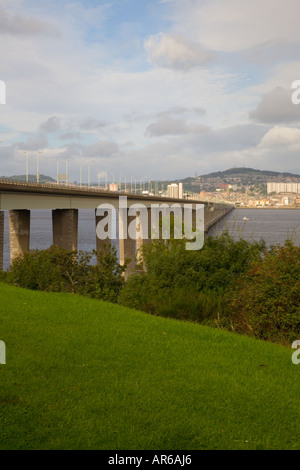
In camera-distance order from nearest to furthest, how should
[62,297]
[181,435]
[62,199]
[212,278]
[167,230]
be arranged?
[181,435] → [62,297] → [212,278] → [167,230] → [62,199]

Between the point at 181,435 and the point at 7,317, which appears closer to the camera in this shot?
the point at 181,435

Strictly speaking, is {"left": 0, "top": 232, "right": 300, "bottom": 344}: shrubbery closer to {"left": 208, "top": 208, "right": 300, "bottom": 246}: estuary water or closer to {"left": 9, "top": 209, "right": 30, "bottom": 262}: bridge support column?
{"left": 208, "top": 208, "right": 300, "bottom": 246}: estuary water

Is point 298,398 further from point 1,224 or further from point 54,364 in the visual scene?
point 1,224

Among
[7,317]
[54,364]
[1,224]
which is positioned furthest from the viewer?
[1,224]

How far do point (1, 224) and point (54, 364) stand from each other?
3107cm

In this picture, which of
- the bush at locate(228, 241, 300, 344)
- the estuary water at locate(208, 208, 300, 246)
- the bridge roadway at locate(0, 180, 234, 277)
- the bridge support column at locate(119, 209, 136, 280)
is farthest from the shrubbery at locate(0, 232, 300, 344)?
the bridge support column at locate(119, 209, 136, 280)

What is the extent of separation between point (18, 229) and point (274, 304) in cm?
3385

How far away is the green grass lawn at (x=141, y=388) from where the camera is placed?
530cm

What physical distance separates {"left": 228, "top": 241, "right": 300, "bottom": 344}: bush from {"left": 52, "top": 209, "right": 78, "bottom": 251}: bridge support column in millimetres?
36557

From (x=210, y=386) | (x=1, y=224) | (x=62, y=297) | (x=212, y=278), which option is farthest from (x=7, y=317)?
(x=1, y=224)

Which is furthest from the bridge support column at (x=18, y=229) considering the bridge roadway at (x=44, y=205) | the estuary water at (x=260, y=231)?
the estuary water at (x=260, y=231)
